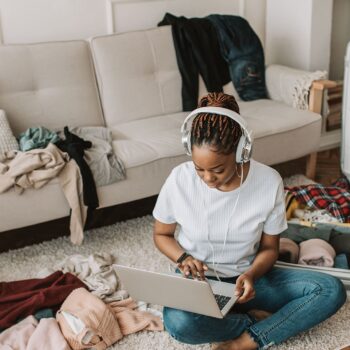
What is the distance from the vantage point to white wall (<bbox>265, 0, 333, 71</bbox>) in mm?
3074

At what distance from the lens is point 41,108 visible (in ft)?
8.46

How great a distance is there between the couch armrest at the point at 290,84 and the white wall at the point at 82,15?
563 millimetres

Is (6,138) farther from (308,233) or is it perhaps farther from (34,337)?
(308,233)

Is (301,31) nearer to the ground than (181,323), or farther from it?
farther from it

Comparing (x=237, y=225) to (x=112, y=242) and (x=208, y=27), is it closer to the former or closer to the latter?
(x=112, y=242)

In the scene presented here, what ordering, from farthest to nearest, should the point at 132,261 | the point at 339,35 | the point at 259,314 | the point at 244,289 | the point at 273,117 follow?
the point at 339,35
the point at 273,117
the point at 132,261
the point at 259,314
the point at 244,289

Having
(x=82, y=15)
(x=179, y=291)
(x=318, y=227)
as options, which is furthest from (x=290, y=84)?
(x=179, y=291)

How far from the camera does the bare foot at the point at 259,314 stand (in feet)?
5.51

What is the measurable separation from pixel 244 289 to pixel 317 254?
0.63 m

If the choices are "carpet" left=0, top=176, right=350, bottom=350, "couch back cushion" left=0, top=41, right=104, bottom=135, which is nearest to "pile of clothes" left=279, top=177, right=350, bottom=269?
"carpet" left=0, top=176, right=350, bottom=350

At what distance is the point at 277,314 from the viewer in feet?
5.19

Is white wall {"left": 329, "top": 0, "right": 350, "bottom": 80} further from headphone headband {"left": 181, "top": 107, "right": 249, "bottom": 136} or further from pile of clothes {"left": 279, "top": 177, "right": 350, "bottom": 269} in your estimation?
headphone headband {"left": 181, "top": 107, "right": 249, "bottom": 136}

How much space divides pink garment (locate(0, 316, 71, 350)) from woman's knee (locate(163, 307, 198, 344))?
36 cm

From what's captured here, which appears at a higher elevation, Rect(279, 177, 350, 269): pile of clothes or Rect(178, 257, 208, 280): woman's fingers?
Rect(178, 257, 208, 280): woman's fingers
